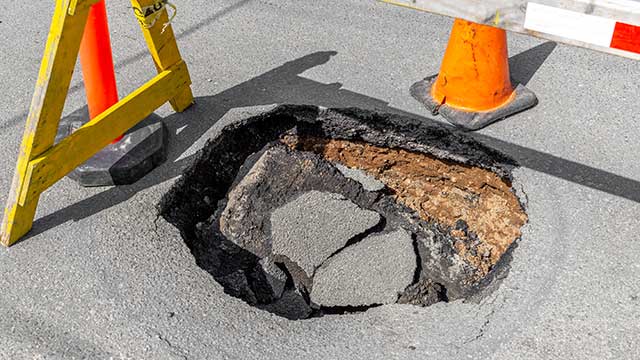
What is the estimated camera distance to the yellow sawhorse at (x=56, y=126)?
2.85 m

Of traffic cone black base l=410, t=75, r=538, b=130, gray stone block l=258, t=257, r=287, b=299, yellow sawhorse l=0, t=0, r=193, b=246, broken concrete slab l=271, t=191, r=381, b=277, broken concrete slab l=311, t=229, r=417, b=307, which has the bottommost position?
gray stone block l=258, t=257, r=287, b=299

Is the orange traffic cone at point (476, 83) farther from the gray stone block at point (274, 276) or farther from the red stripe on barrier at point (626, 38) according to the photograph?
the red stripe on barrier at point (626, 38)

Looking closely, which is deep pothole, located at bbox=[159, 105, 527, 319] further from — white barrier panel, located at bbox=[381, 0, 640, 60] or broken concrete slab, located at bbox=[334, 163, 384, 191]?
white barrier panel, located at bbox=[381, 0, 640, 60]

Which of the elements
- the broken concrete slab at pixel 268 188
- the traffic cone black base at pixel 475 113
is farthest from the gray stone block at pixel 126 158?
the traffic cone black base at pixel 475 113

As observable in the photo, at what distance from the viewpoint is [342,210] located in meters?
3.61

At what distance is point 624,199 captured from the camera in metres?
3.15

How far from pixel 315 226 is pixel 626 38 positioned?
177 cm

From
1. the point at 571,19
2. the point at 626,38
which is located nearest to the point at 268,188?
the point at 571,19

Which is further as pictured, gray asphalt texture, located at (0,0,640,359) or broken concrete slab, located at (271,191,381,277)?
broken concrete slab, located at (271,191,381,277)

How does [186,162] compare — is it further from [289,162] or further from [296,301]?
[296,301]

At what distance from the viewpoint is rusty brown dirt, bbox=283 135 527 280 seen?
341cm

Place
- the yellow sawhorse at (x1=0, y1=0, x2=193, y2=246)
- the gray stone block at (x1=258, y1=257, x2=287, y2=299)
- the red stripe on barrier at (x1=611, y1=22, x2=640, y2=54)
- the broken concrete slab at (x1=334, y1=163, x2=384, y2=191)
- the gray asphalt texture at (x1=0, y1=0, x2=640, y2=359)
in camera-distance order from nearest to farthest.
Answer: the red stripe on barrier at (x1=611, y1=22, x2=640, y2=54)
the gray asphalt texture at (x1=0, y1=0, x2=640, y2=359)
the yellow sawhorse at (x1=0, y1=0, x2=193, y2=246)
the gray stone block at (x1=258, y1=257, x2=287, y2=299)
the broken concrete slab at (x1=334, y1=163, x2=384, y2=191)

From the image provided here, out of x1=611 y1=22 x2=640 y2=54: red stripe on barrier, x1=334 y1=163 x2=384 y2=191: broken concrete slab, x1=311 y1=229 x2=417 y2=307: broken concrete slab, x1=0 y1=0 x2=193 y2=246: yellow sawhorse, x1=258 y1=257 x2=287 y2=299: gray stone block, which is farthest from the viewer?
x1=334 y1=163 x2=384 y2=191: broken concrete slab

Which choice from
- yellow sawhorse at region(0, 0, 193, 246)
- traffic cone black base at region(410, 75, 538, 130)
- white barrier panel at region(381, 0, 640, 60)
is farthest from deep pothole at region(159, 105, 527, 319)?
white barrier panel at region(381, 0, 640, 60)
